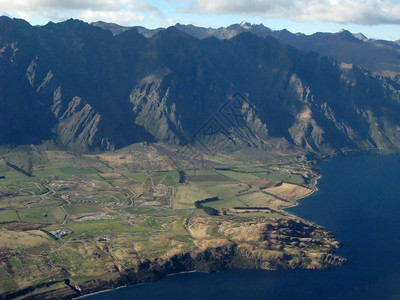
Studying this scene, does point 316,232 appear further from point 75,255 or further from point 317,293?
point 75,255

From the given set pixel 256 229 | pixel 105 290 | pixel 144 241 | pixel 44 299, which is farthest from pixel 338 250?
pixel 44 299

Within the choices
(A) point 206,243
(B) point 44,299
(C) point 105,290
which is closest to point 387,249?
(A) point 206,243

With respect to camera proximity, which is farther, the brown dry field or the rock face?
the brown dry field

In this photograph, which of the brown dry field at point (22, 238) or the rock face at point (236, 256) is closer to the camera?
the rock face at point (236, 256)

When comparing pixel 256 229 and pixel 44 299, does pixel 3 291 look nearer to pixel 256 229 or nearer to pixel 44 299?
pixel 44 299

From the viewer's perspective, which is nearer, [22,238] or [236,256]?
[236,256]

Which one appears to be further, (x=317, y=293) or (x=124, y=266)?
(x=124, y=266)

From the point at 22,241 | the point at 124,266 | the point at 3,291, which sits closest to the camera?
the point at 3,291

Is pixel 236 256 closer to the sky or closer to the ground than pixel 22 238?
closer to the sky

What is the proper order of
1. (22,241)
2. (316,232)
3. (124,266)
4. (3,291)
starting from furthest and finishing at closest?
(316,232) → (22,241) → (124,266) → (3,291)
